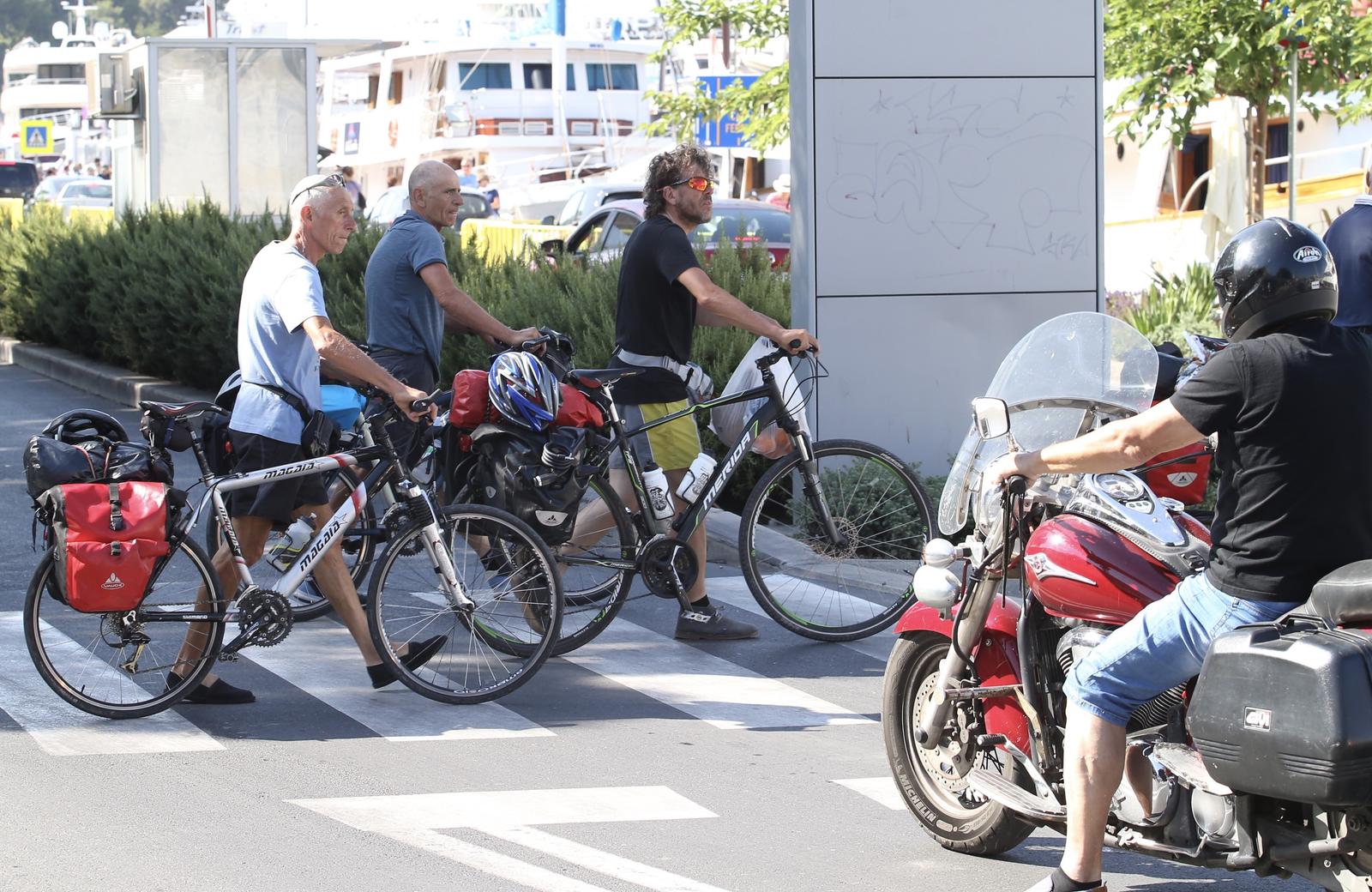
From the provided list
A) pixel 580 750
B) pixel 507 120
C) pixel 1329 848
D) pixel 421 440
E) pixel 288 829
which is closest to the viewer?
pixel 1329 848

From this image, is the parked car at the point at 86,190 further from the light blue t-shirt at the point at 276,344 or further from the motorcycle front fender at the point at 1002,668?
the motorcycle front fender at the point at 1002,668

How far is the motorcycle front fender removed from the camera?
4824 millimetres

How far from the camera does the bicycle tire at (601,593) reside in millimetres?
7469

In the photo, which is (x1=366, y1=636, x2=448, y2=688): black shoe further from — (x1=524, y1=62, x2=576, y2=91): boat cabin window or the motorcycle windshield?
(x1=524, y1=62, x2=576, y2=91): boat cabin window

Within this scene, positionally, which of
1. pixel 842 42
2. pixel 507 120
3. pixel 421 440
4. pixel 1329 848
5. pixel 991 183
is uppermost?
pixel 507 120

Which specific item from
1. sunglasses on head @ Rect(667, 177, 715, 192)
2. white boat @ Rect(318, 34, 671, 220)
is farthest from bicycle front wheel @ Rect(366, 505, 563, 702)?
white boat @ Rect(318, 34, 671, 220)

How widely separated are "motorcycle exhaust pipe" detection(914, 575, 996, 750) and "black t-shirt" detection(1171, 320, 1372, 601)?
0.85 meters

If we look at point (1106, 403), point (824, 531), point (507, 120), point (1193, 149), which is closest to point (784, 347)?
point (824, 531)

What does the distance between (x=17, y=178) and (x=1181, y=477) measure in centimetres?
5302

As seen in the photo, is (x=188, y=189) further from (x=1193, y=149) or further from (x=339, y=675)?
(x=1193, y=149)

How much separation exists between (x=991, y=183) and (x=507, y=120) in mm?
47724

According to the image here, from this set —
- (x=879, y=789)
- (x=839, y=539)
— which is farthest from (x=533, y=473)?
(x=879, y=789)

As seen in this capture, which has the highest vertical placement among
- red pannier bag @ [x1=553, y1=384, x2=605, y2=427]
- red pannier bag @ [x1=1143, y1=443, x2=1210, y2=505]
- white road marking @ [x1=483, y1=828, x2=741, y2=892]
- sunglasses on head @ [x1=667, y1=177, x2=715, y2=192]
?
sunglasses on head @ [x1=667, y1=177, x2=715, y2=192]

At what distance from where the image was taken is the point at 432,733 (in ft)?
20.9
